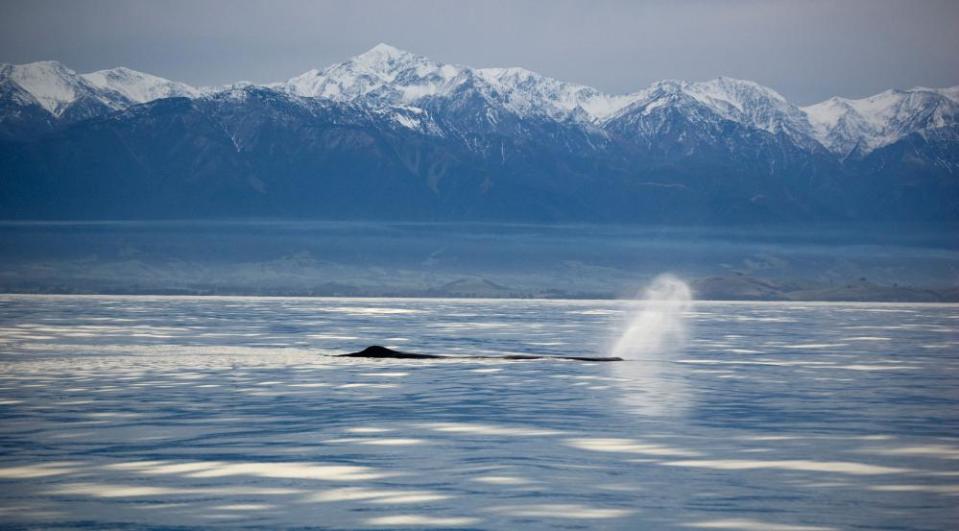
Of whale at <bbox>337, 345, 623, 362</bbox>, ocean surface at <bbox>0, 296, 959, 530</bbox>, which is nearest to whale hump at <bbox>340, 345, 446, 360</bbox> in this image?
whale at <bbox>337, 345, 623, 362</bbox>

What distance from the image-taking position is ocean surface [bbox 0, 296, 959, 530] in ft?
94.6

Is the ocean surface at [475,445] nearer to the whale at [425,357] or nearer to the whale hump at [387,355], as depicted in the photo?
the whale at [425,357]

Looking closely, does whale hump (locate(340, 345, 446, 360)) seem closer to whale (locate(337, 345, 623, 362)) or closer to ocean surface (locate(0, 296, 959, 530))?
whale (locate(337, 345, 623, 362))

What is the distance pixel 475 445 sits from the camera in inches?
1555

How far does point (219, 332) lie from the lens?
12912 centimetres

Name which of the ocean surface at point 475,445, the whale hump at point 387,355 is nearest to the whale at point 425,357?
the whale hump at point 387,355

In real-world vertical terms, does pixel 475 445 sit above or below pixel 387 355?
above

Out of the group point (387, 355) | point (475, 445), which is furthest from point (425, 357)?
point (475, 445)

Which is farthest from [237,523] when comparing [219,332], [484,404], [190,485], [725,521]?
[219,332]

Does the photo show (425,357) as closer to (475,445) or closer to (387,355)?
(387,355)

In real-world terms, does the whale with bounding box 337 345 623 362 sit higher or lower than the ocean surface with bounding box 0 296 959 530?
lower

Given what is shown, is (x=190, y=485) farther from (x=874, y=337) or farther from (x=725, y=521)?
(x=874, y=337)

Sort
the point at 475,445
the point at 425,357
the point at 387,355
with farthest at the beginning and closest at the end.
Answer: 1. the point at 387,355
2. the point at 425,357
3. the point at 475,445

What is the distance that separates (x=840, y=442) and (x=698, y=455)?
5.39m
